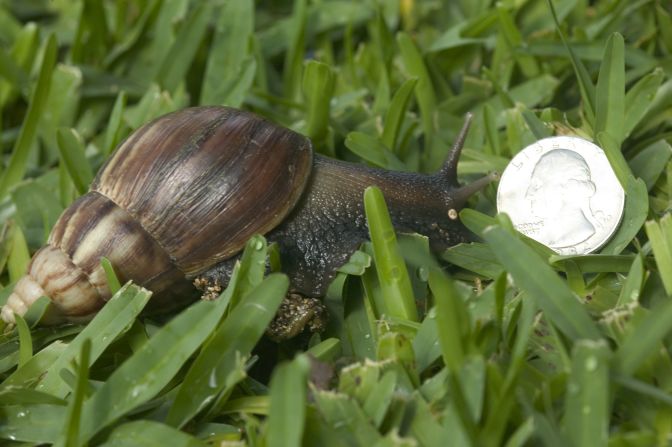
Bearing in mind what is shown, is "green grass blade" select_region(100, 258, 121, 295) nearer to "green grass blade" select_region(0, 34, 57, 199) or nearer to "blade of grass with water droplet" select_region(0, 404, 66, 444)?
"blade of grass with water droplet" select_region(0, 404, 66, 444)

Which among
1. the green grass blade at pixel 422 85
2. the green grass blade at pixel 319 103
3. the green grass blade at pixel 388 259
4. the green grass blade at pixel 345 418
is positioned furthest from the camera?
the green grass blade at pixel 422 85

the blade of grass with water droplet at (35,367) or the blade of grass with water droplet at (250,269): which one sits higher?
the blade of grass with water droplet at (250,269)

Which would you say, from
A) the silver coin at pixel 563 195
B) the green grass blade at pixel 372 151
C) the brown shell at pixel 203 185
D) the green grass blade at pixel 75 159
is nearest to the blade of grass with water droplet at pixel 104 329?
the brown shell at pixel 203 185

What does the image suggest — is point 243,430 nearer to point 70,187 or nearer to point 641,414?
point 641,414

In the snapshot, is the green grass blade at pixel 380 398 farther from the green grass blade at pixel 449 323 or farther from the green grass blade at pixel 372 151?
the green grass blade at pixel 372 151

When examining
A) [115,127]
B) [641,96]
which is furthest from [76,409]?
[641,96]

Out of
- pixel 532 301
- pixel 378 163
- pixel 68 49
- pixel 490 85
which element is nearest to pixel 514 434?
pixel 532 301

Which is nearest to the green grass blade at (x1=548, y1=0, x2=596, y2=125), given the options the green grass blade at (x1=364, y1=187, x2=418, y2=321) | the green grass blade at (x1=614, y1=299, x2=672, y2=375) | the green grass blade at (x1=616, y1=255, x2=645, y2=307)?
the green grass blade at (x1=616, y1=255, x2=645, y2=307)
